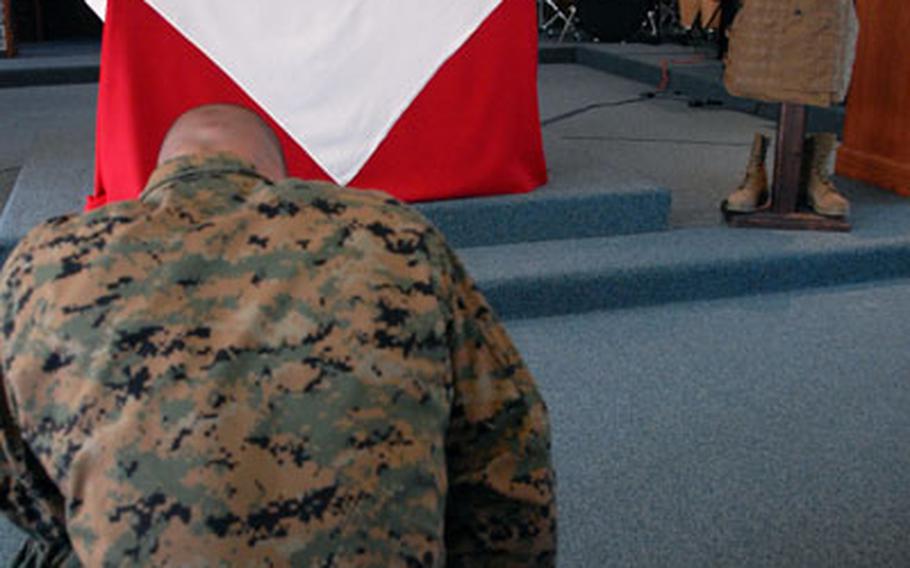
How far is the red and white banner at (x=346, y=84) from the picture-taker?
2.52 meters

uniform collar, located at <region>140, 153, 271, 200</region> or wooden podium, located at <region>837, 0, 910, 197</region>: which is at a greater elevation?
uniform collar, located at <region>140, 153, 271, 200</region>

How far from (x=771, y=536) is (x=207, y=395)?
127cm

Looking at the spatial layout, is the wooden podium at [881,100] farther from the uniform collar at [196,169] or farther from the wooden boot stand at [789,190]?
the uniform collar at [196,169]

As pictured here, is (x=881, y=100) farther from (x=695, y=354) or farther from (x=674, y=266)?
(x=695, y=354)

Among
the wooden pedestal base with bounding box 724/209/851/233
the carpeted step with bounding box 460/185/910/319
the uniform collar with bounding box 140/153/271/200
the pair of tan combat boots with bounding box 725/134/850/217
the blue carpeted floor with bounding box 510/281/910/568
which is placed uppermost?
the uniform collar with bounding box 140/153/271/200

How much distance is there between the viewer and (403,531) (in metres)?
0.72

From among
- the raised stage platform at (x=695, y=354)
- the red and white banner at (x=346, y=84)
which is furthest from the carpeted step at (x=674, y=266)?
the red and white banner at (x=346, y=84)

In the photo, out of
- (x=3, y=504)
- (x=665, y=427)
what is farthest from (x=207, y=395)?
(x=665, y=427)

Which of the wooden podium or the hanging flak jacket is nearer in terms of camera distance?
the hanging flak jacket

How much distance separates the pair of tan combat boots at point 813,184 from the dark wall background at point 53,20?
6700 millimetres

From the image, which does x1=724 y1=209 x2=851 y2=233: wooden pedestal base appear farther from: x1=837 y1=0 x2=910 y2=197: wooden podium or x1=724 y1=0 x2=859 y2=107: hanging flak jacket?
x1=837 y1=0 x2=910 y2=197: wooden podium

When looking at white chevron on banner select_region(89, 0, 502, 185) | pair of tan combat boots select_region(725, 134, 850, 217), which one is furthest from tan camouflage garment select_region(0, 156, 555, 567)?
pair of tan combat boots select_region(725, 134, 850, 217)

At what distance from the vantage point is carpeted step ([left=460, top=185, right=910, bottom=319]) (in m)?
2.66

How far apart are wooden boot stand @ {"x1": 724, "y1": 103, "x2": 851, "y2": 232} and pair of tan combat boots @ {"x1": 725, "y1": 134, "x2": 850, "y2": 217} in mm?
21
